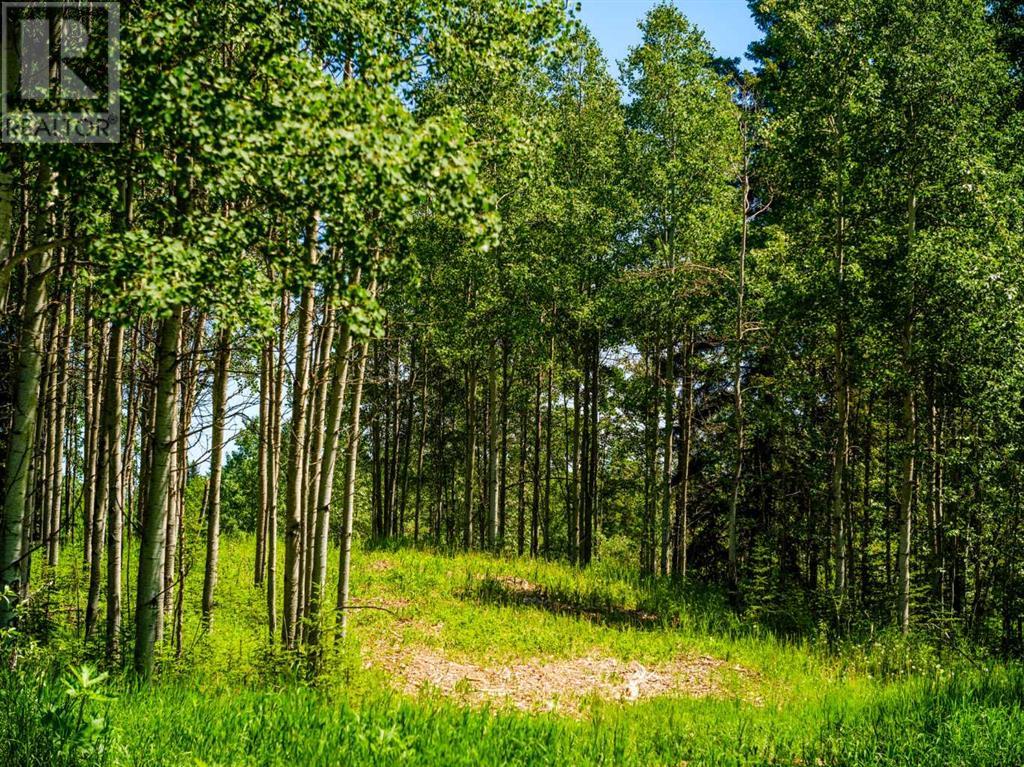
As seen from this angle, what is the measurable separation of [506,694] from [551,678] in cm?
146

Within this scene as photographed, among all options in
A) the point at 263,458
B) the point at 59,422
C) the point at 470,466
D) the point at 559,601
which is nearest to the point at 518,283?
the point at 470,466

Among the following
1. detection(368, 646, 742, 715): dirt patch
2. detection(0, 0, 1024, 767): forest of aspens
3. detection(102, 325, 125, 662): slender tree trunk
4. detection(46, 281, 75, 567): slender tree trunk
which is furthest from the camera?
detection(368, 646, 742, 715): dirt patch

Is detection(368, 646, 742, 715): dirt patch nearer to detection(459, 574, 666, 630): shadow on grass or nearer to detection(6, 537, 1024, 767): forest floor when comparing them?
detection(6, 537, 1024, 767): forest floor

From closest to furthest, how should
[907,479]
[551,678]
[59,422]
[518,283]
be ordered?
[59,422], [551,678], [907,479], [518,283]

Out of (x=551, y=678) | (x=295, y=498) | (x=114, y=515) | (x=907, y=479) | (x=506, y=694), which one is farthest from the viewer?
(x=907, y=479)

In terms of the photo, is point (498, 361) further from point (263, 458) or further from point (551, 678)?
point (551, 678)

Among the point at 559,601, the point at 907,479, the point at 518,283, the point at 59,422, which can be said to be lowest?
the point at 559,601

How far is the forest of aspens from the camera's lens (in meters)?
5.05

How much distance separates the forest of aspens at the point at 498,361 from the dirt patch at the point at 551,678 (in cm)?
11

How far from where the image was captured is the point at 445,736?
18.8 ft

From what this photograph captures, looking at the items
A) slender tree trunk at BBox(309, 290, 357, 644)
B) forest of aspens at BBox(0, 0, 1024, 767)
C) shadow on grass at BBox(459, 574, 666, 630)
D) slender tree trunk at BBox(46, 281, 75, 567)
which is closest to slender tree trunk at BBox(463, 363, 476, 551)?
forest of aspens at BBox(0, 0, 1024, 767)

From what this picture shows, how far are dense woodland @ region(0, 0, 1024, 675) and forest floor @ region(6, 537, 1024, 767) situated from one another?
2.25 ft

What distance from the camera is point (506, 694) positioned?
31.2 feet

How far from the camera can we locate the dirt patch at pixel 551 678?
9.55 meters
